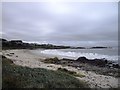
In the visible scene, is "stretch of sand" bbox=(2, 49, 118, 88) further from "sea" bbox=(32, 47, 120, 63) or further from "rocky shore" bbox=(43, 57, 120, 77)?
"sea" bbox=(32, 47, 120, 63)

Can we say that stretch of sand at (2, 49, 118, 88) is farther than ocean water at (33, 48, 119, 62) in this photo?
No

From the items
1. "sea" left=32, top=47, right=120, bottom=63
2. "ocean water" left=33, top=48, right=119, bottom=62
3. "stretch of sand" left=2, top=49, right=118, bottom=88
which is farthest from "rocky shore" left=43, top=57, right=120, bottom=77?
"ocean water" left=33, top=48, right=119, bottom=62

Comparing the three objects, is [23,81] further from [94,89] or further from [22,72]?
[94,89]

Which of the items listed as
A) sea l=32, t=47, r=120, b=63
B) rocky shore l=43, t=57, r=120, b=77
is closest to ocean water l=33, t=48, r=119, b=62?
sea l=32, t=47, r=120, b=63

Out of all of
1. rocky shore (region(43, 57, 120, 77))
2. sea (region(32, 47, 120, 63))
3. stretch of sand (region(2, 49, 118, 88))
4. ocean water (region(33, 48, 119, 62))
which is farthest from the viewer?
ocean water (region(33, 48, 119, 62))

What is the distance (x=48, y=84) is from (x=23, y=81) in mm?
1122

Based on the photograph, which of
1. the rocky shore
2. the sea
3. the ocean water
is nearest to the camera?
the rocky shore

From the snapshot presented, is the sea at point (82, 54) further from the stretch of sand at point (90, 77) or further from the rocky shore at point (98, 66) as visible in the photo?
the stretch of sand at point (90, 77)

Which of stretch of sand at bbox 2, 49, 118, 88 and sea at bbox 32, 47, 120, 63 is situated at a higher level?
stretch of sand at bbox 2, 49, 118, 88

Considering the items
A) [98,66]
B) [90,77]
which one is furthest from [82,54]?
[90,77]

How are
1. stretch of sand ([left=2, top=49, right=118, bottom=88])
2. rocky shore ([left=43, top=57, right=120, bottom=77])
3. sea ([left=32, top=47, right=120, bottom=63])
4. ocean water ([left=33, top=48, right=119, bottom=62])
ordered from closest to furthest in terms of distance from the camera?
stretch of sand ([left=2, top=49, right=118, bottom=88]) → rocky shore ([left=43, top=57, right=120, bottom=77]) → sea ([left=32, top=47, right=120, bottom=63]) → ocean water ([left=33, top=48, right=119, bottom=62])

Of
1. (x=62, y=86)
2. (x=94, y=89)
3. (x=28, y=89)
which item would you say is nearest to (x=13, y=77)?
(x=28, y=89)

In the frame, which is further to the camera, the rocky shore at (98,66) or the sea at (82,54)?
the sea at (82,54)

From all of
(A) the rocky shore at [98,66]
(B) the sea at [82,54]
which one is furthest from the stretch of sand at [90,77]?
(B) the sea at [82,54]
